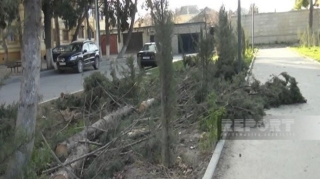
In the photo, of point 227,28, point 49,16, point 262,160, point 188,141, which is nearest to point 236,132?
point 188,141

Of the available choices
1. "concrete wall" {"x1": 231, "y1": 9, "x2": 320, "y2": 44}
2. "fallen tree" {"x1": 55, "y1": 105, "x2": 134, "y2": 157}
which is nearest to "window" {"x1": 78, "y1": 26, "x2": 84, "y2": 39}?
"concrete wall" {"x1": 231, "y1": 9, "x2": 320, "y2": 44}

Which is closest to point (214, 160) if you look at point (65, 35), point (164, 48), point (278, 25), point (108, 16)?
point (164, 48)

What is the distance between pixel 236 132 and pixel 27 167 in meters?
4.52

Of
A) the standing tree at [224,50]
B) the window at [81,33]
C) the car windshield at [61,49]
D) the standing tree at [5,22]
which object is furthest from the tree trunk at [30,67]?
the window at [81,33]

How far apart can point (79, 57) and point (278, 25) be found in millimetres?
34893

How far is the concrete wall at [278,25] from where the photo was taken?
48688 mm

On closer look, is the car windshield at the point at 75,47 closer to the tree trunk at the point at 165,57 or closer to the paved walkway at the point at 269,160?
the paved walkway at the point at 269,160

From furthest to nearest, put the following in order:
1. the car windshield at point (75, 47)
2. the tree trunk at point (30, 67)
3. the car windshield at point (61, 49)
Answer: the car windshield at point (61, 49) → the car windshield at point (75, 47) → the tree trunk at point (30, 67)

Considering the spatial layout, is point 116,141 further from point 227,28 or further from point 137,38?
point 137,38

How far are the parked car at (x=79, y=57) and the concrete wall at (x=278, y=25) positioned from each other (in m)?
29.6

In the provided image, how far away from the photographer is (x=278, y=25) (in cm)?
4906

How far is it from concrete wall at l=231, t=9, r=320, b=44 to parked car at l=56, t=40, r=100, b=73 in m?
29.6

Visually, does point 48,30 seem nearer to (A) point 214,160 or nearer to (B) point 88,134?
(B) point 88,134

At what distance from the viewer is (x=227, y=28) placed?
14398mm
